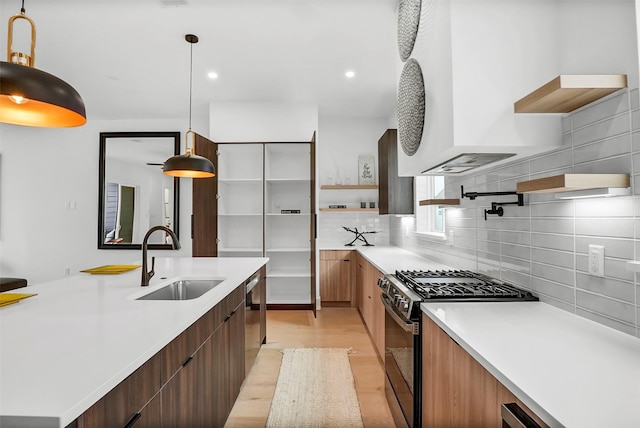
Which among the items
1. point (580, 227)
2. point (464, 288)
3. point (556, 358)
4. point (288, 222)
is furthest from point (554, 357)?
point (288, 222)

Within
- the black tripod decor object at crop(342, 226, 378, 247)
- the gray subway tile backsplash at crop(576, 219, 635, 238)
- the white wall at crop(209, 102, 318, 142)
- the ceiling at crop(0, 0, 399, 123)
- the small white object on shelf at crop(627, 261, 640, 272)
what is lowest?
the black tripod decor object at crop(342, 226, 378, 247)

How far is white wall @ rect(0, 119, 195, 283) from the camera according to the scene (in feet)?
16.7

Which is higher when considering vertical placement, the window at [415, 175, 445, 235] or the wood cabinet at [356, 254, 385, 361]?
the window at [415, 175, 445, 235]

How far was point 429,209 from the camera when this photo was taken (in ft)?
→ 11.9

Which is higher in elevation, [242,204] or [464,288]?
[242,204]

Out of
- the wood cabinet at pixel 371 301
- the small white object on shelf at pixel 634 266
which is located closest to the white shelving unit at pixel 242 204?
the wood cabinet at pixel 371 301

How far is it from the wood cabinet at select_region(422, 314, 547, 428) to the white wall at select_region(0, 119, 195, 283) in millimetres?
4436

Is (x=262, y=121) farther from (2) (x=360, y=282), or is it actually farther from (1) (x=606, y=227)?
(1) (x=606, y=227)

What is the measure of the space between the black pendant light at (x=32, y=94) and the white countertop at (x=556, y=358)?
1.62m

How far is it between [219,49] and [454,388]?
10.5 ft

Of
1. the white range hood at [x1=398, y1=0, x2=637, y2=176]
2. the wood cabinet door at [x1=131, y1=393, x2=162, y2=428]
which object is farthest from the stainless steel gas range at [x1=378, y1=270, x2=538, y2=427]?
the wood cabinet door at [x1=131, y1=393, x2=162, y2=428]

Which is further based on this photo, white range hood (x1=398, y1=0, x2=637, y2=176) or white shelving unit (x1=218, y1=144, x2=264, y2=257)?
white shelving unit (x1=218, y1=144, x2=264, y2=257)

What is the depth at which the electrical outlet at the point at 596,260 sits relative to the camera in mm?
1229

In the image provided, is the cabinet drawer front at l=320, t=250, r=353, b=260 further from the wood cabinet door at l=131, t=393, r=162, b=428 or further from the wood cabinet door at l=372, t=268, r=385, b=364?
the wood cabinet door at l=131, t=393, r=162, b=428
